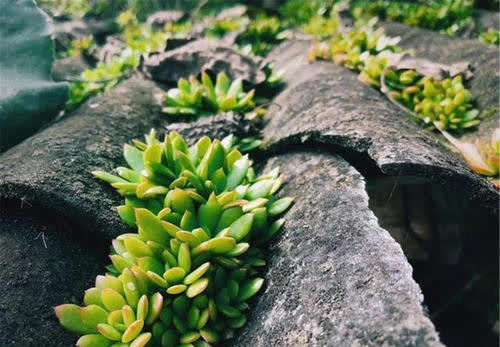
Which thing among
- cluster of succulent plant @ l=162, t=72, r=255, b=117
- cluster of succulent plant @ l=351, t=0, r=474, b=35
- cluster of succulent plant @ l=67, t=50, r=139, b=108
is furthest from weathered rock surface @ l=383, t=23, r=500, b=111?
cluster of succulent plant @ l=67, t=50, r=139, b=108

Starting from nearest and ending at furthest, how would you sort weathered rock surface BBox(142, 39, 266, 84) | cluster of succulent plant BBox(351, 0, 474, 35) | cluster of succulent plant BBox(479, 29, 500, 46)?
1. weathered rock surface BBox(142, 39, 266, 84)
2. cluster of succulent plant BBox(479, 29, 500, 46)
3. cluster of succulent plant BBox(351, 0, 474, 35)

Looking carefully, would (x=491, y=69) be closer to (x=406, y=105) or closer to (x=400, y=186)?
(x=406, y=105)

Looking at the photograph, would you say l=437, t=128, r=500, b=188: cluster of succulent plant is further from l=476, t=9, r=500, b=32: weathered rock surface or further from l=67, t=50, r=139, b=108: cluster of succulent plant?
l=476, t=9, r=500, b=32: weathered rock surface

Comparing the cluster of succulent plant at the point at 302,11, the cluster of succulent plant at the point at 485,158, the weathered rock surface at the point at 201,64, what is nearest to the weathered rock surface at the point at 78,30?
the weathered rock surface at the point at 201,64

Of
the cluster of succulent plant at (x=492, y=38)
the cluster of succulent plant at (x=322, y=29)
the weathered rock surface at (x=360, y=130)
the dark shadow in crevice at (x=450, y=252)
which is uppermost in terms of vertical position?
the weathered rock surface at (x=360, y=130)

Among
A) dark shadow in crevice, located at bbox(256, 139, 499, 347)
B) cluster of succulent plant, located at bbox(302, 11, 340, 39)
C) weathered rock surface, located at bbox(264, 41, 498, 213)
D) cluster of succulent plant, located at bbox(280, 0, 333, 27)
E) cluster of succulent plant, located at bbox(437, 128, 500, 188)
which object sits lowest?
dark shadow in crevice, located at bbox(256, 139, 499, 347)

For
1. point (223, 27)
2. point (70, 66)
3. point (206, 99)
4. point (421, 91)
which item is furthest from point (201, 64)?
point (223, 27)

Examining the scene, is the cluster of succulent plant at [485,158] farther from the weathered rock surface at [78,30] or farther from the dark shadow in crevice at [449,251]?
the weathered rock surface at [78,30]

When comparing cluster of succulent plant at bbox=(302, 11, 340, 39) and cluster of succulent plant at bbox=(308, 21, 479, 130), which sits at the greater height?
cluster of succulent plant at bbox=(308, 21, 479, 130)
